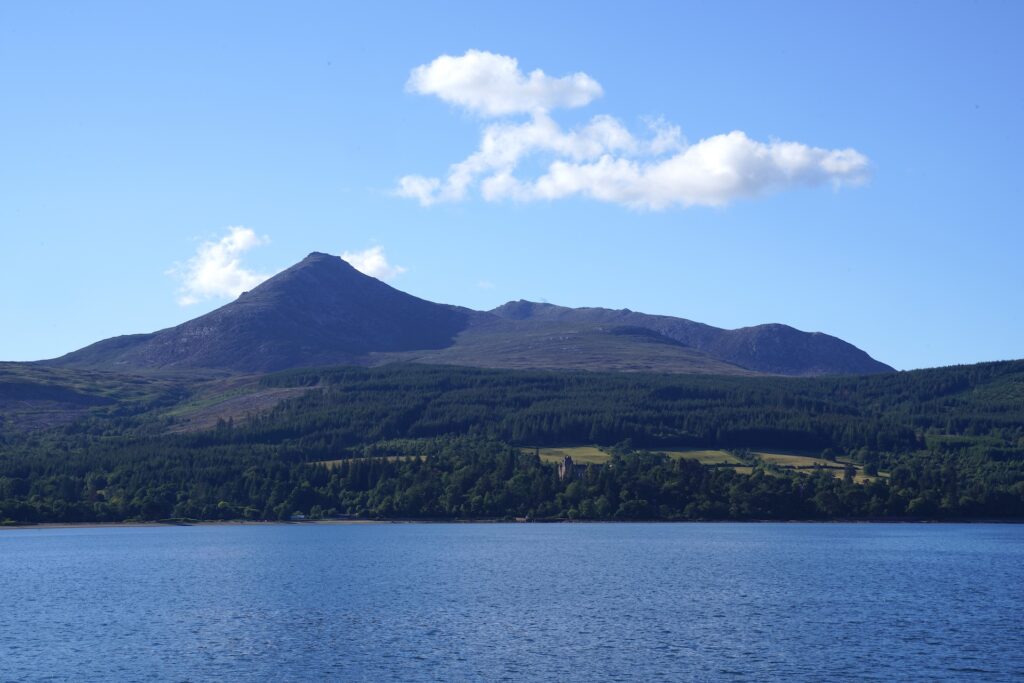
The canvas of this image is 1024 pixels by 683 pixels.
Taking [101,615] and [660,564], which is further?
[660,564]

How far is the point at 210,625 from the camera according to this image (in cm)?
8175

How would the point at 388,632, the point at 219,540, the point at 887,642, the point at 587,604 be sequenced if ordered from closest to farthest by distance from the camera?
the point at 887,642, the point at 388,632, the point at 587,604, the point at 219,540

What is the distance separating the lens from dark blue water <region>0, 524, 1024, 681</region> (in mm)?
65375

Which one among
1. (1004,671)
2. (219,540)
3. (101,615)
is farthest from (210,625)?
(219,540)

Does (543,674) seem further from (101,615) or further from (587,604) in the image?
(101,615)

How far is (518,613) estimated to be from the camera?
285 ft

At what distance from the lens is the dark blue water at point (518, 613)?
214 ft

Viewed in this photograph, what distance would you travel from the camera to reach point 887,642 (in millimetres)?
72500

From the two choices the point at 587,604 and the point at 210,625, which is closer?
the point at 210,625

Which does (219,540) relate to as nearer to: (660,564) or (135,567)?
(135,567)

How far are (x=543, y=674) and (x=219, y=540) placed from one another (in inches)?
4910

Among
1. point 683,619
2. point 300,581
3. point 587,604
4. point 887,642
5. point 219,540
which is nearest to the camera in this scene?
point 887,642

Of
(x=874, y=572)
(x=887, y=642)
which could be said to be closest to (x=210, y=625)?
(x=887, y=642)

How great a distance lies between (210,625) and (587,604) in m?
29.7
